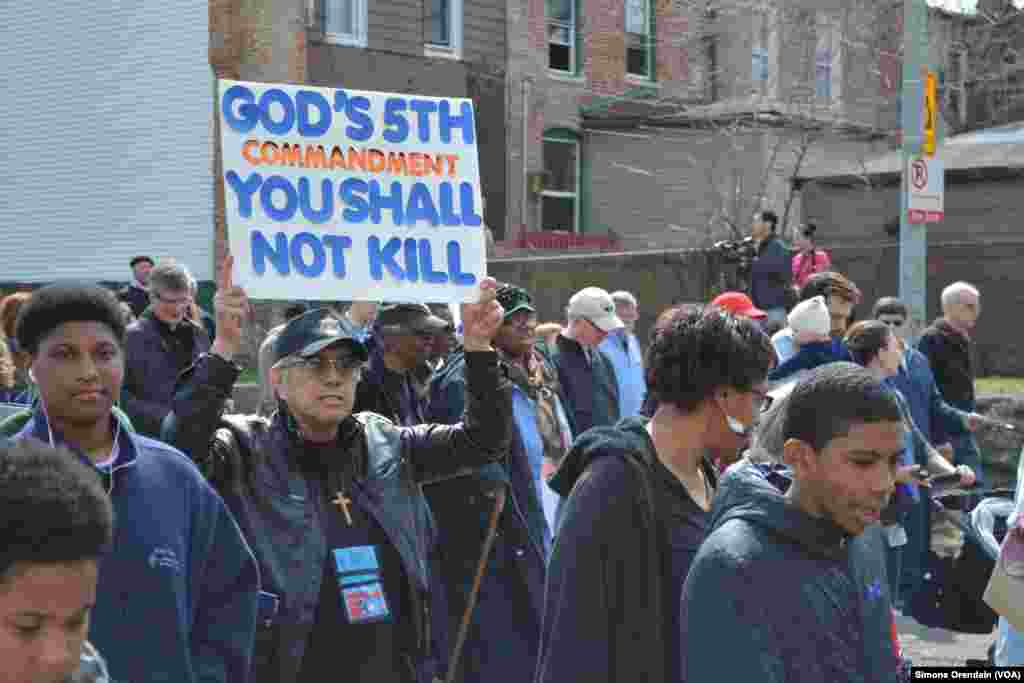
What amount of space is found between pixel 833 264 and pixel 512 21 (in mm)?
10185

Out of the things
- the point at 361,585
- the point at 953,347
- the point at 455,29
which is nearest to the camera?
the point at 361,585

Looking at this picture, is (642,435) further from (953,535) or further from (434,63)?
(434,63)

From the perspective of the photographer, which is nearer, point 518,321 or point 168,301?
point 518,321

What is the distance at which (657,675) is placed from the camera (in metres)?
3.51

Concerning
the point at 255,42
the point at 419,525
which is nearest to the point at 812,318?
the point at 419,525

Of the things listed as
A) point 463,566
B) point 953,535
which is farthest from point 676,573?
point 953,535

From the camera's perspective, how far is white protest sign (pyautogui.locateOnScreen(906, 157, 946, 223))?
38.2ft

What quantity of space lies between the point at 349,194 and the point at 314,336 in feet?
3.20

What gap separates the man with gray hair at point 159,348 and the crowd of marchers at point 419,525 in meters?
2.96

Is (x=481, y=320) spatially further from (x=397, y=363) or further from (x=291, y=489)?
(x=397, y=363)

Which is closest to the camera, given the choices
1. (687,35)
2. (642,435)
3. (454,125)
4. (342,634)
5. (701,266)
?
(642,435)

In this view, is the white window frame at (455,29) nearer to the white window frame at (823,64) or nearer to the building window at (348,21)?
the building window at (348,21)

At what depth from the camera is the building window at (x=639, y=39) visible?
95.5 feet

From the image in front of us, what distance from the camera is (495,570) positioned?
229 inches
